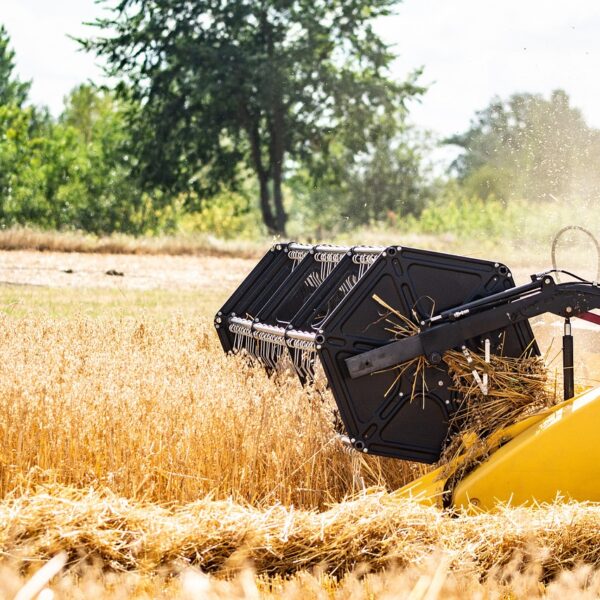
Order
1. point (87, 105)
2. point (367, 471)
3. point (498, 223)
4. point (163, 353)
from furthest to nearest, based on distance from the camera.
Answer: point (87, 105)
point (498, 223)
point (163, 353)
point (367, 471)

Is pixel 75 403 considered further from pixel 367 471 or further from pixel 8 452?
pixel 367 471

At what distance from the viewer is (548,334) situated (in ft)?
23.7

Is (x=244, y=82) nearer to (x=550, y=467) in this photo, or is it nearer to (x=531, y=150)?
(x=531, y=150)

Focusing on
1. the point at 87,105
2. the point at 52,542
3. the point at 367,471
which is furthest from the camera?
the point at 87,105

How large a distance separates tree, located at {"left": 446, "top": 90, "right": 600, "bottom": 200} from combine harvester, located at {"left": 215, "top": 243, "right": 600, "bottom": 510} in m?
6.67

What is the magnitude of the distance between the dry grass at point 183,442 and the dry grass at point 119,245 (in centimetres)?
1543

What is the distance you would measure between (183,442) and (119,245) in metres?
17.0

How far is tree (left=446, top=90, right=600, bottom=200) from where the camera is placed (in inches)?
637

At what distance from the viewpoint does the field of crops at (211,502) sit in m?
3.99

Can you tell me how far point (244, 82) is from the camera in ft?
108

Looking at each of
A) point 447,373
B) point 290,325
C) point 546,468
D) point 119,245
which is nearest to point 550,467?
point 546,468

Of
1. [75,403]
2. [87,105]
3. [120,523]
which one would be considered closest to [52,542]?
[120,523]

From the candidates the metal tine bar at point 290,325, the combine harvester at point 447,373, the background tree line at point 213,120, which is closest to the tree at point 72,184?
the background tree line at point 213,120

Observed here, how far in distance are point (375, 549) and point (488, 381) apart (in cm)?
126
